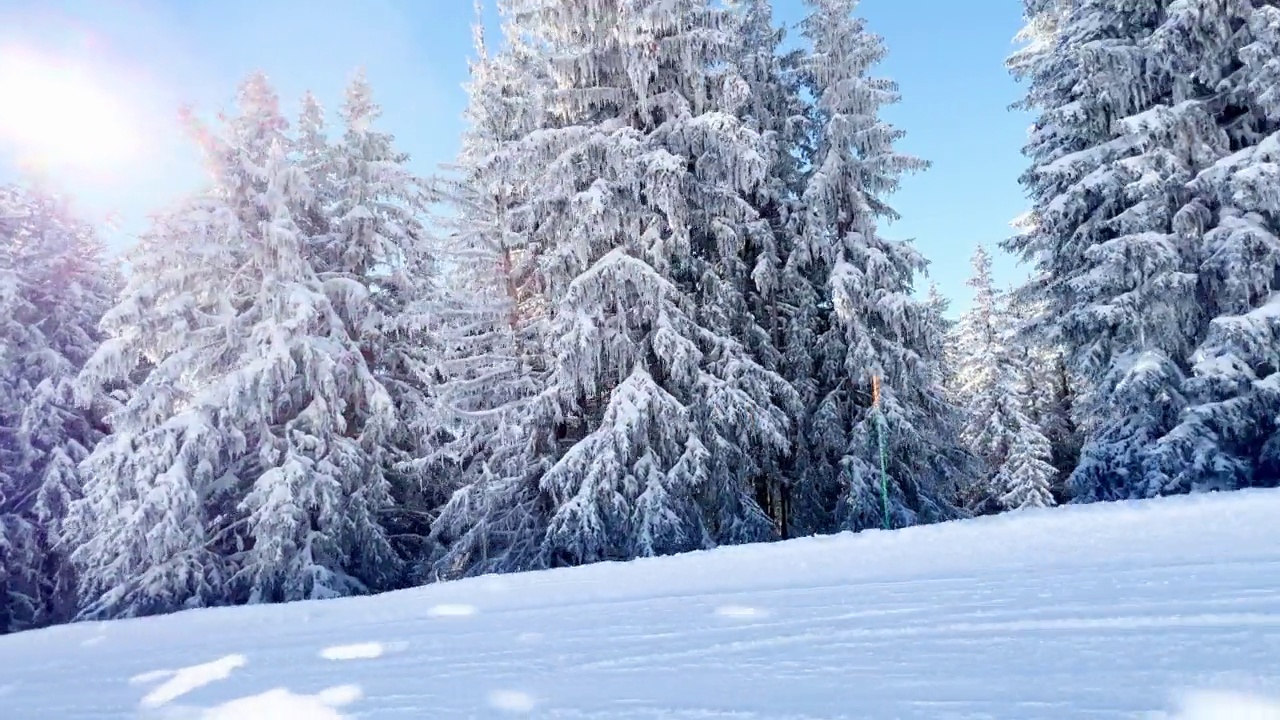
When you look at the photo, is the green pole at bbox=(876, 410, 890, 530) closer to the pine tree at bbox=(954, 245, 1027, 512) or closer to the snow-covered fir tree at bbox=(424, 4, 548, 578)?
the snow-covered fir tree at bbox=(424, 4, 548, 578)

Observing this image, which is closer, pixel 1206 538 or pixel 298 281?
pixel 1206 538

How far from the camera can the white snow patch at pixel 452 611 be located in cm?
482

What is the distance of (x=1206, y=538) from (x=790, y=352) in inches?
300

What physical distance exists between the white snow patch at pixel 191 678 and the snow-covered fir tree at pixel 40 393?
10.5m

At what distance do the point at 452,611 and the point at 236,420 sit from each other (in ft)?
20.7

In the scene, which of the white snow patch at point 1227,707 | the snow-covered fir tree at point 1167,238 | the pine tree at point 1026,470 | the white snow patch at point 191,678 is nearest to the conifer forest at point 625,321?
the snow-covered fir tree at point 1167,238

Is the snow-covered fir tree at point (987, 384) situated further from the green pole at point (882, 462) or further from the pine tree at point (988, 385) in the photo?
the green pole at point (882, 462)

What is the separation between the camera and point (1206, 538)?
423cm

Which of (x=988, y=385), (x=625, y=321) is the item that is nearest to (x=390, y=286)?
(x=625, y=321)

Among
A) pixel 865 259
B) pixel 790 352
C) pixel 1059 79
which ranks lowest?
pixel 790 352

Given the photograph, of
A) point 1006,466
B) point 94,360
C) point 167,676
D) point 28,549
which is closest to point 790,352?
point 167,676

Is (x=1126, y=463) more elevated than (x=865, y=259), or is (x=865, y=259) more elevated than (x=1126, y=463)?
(x=865, y=259)

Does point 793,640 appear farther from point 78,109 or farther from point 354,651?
point 78,109

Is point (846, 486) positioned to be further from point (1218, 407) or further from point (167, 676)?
point (167, 676)
